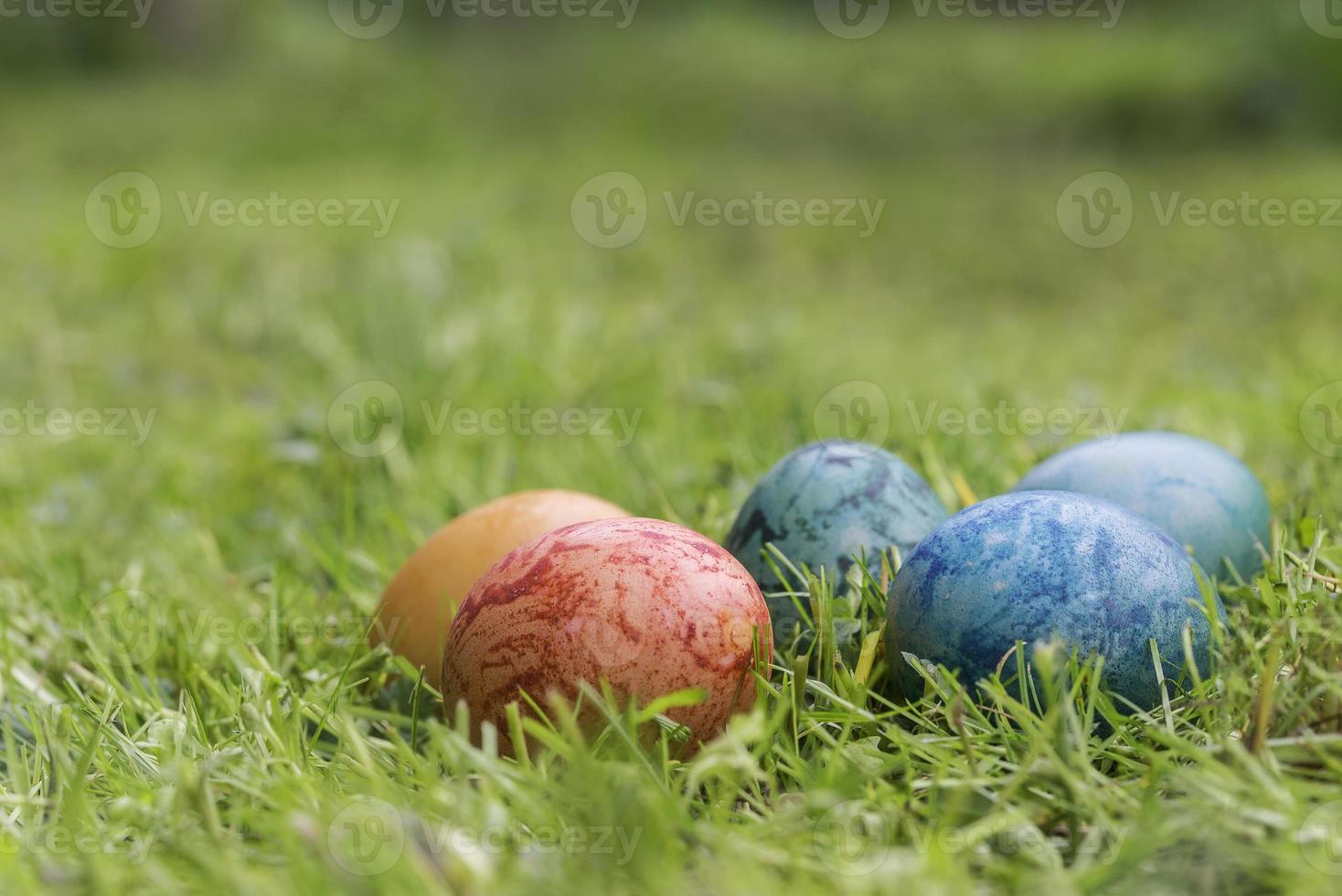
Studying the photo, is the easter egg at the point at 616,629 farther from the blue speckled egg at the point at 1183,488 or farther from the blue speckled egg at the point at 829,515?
the blue speckled egg at the point at 1183,488

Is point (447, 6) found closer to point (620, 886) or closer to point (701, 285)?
point (701, 285)

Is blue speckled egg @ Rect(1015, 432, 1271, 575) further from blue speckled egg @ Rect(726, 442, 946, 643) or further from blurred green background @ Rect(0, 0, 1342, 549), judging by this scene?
blurred green background @ Rect(0, 0, 1342, 549)

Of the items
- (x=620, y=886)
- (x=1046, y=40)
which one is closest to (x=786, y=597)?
(x=620, y=886)

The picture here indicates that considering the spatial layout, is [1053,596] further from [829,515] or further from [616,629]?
[616,629]

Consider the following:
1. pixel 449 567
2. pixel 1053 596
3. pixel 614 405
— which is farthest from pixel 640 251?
pixel 1053 596

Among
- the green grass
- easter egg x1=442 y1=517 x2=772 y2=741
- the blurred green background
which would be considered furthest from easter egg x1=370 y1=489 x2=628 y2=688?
the blurred green background

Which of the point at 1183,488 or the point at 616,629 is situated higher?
the point at 1183,488

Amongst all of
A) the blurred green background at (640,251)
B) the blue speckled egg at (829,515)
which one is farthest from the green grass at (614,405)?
the blue speckled egg at (829,515)
